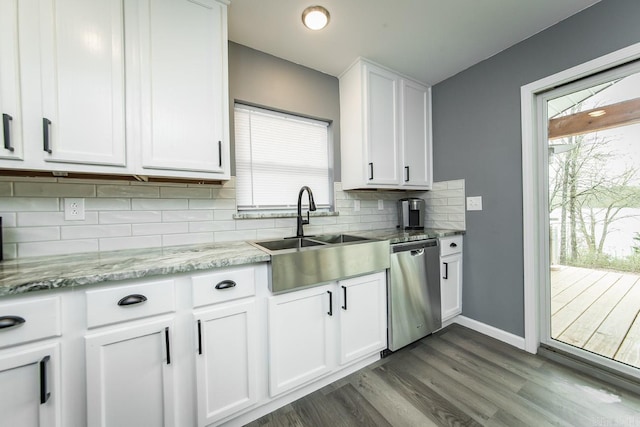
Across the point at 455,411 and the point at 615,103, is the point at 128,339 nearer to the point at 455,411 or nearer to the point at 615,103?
the point at 455,411

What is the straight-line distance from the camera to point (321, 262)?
139cm

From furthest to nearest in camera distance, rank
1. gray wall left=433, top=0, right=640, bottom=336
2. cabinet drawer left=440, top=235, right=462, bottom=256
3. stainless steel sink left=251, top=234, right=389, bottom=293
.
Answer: cabinet drawer left=440, top=235, right=462, bottom=256 → gray wall left=433, top=0, right=640, bottom=336 → stainless steel sink left=251, top=234, right=389, bottom=293

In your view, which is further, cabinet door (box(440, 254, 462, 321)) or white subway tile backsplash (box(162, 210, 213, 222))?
cabinet door (box(440, 254, 462, 321))

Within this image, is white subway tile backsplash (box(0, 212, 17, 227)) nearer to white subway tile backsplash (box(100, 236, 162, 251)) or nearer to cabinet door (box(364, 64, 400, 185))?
white subway tile backsplash (box(100, 236, 162, 251))

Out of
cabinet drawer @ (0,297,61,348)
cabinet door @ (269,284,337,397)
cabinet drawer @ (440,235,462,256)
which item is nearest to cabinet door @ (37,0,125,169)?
cabinet drawer @ (0,297,61,348)

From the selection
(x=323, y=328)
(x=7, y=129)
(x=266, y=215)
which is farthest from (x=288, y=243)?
(x=7, y=129)

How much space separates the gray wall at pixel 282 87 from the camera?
6.04ft

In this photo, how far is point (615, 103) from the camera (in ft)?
5.09

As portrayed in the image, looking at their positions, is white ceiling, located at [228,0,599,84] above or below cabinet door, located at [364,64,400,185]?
above

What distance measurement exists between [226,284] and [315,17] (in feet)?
5.69

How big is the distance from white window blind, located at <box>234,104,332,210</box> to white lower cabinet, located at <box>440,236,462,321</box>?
3.89 feet

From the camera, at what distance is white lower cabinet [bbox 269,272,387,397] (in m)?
1.31

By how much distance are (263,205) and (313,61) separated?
135 cm

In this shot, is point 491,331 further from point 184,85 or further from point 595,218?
point 184,85
